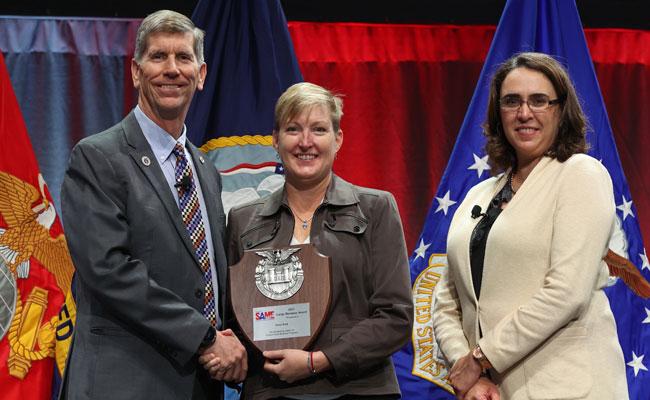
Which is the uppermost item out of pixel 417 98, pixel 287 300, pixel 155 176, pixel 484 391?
pixel 417 98

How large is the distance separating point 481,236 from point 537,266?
8.4 inches

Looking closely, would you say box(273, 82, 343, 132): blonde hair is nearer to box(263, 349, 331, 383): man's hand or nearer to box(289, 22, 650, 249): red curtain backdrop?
box(263, 349, 331, 383): man's hand

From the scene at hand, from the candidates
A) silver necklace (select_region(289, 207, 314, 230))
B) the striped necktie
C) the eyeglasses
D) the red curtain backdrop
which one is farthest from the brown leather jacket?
the red curtain backdrop

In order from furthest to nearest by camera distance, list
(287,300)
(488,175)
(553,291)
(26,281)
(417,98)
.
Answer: (417,98)
(488,175)
(26,281)
(287,300)
(553,291)

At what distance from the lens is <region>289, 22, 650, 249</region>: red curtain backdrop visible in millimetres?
4359

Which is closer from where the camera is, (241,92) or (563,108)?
(563,108)

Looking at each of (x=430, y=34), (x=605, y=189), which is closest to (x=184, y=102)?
(x=605, y=189)

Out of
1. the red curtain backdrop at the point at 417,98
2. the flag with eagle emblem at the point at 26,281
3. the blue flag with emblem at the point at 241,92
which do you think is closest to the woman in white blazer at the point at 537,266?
the blue flag with emblem at the point at 241,92

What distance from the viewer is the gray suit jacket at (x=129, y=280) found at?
2.21 m

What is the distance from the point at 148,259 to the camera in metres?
2.29

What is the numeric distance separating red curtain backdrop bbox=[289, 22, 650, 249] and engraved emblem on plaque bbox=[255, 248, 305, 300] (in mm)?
2081

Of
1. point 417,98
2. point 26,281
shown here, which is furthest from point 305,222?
point 417,98

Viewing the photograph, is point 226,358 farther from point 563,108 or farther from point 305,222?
point 563,108

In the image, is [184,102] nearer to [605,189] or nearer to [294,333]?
[294,333]
